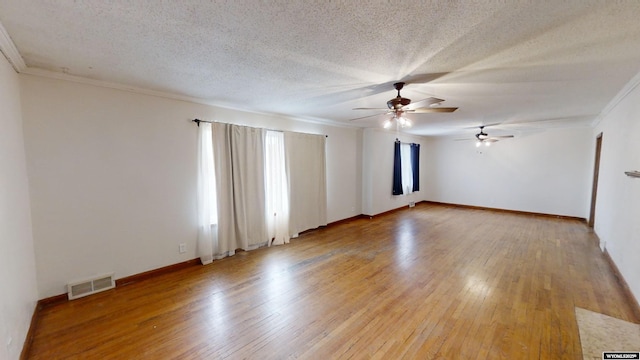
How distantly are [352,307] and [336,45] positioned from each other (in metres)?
2.40

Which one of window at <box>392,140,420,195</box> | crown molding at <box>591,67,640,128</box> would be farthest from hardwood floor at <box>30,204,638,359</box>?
window at <box>392,140,420,195</box>

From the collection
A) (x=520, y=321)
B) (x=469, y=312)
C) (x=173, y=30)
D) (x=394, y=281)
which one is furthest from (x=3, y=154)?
(x=520, y=321)

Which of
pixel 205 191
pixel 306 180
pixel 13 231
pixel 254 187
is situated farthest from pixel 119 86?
pixel 306 180

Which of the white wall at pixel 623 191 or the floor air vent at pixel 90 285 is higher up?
the white wall at pixel 623 191

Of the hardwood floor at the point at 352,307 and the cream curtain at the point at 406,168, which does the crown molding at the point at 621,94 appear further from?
the cream curtain at the point at 406,168

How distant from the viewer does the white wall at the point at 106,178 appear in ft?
8.27

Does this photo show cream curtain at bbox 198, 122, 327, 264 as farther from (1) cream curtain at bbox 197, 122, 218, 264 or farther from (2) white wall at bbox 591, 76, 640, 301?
(2) white wall at bbox 591, 76, 640, 301

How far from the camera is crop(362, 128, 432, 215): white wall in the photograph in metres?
6.34

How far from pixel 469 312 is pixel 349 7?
279cm

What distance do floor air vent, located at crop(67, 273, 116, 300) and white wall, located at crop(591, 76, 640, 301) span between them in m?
5.49

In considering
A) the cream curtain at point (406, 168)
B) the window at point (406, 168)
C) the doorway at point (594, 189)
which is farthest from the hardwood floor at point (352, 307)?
the cream curtain at point (406, 168)

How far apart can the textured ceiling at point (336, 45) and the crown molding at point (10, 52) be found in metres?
0.04

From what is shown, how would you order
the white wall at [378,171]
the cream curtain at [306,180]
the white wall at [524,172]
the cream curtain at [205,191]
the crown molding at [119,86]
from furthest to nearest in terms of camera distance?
1. the white wall at [378,171]
2. the white wall at [524,172]
3. the cream curtain at [306,180]
4. the cream curtain at [205,191]
5. the crown molding at [119,86]

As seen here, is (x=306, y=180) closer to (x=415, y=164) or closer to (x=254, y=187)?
(x=254, y=187)
